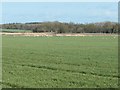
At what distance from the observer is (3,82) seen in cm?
1602

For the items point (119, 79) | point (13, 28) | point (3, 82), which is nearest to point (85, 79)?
point (119, 79)

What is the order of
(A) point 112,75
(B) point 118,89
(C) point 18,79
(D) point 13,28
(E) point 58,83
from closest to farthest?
(B) point 118,89 < (E) point 58,83 < (C) point 18,79 < (A) point 112,75 < (D) point 13,28

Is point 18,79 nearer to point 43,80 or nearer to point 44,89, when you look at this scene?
point 43,80

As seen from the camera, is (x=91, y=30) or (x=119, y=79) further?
(x=91, y=30)

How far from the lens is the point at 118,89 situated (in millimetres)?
14219

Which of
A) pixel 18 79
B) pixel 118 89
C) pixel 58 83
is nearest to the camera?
pixel 118 89

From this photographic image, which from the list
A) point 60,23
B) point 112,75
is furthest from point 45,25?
point 112,75

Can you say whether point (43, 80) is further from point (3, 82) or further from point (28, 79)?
point (3, 82)

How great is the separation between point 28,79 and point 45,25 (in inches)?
5677

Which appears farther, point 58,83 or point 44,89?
point 58,83

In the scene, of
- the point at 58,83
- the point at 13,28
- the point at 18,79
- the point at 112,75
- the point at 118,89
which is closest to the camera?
the point at 118,89

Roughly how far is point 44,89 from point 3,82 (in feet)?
8.74

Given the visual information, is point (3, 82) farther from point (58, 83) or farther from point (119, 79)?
point (119, 79)

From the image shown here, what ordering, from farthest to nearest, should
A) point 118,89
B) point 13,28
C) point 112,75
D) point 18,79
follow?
1. point 13,28
2. point 112,75
3. point 18,79
4. point 118,89
